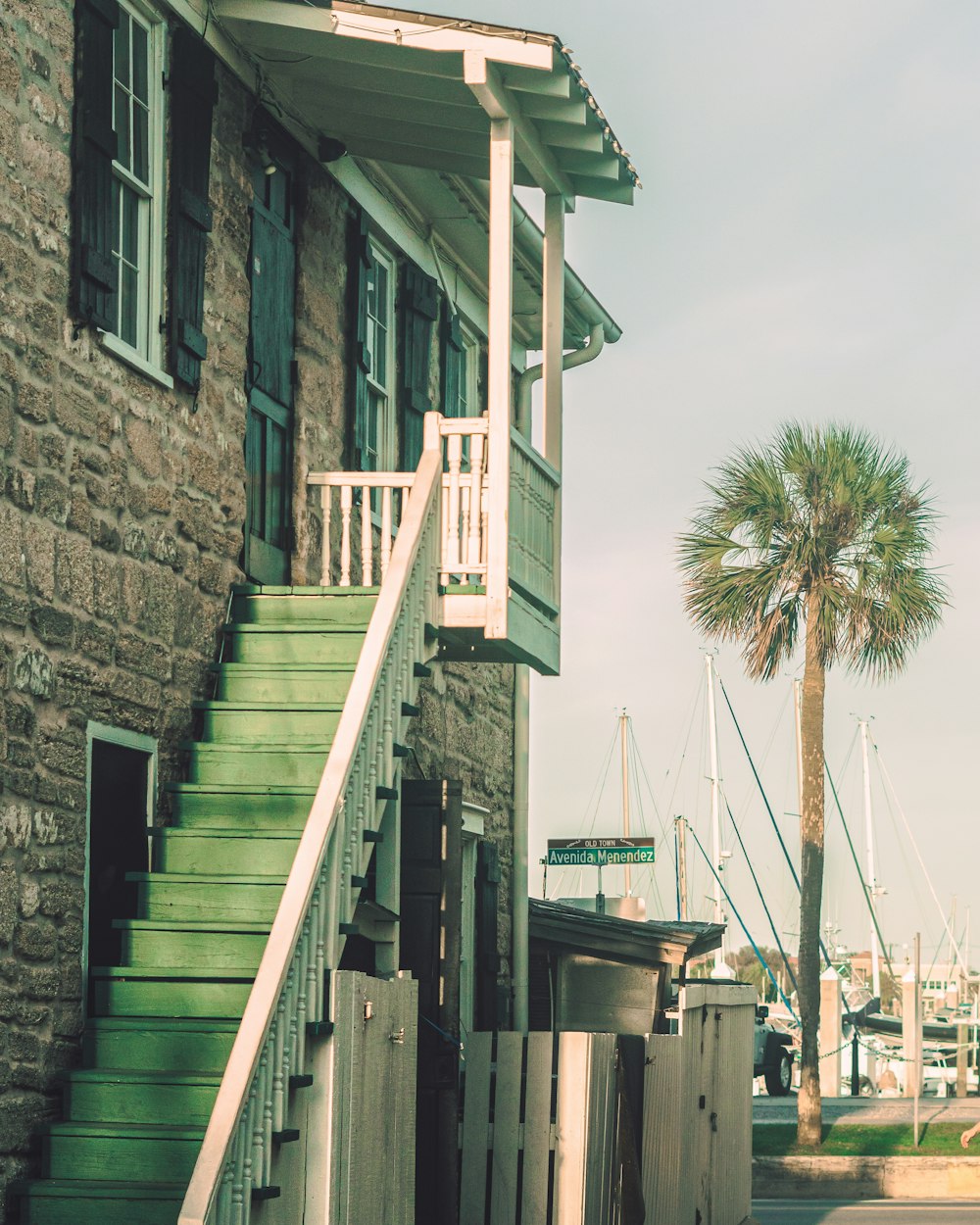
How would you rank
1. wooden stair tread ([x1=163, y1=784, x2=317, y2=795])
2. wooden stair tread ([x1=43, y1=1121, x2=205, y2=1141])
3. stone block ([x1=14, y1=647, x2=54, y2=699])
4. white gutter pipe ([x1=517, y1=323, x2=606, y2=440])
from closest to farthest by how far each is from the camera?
1. wooden stair tread ([x1=43, y1=1121, x2=205, y2=1141])
2. stone block ([x1=14, y1=647, x2=54, y2=699])
3. wooden stair tread ([x1=163, y1=784, x2=317, y2=795])
4. white gutter pipe ([x1=517, y1=323, x2=606, y2=440])

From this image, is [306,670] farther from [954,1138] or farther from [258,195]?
[954,1138]

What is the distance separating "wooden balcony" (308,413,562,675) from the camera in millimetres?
10492

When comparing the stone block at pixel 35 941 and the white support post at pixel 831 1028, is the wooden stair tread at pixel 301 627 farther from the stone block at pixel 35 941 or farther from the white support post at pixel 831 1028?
the white support post at pixel 831 1028

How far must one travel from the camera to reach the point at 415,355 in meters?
13.9

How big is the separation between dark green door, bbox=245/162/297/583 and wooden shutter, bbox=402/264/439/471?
6.97 feet

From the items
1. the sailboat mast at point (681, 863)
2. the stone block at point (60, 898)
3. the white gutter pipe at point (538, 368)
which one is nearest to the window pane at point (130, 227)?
the stone block at point (60, 898)

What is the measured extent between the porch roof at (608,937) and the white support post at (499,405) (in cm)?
844

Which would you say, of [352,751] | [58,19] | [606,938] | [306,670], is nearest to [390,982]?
[352,751]

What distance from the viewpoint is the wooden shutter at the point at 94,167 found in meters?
8.90

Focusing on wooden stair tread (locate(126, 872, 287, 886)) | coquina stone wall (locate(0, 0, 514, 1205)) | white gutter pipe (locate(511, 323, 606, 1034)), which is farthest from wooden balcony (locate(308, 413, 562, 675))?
white gutter pipe (locate(511, 323, 606, 1034))

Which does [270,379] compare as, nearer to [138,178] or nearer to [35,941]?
[138,178]

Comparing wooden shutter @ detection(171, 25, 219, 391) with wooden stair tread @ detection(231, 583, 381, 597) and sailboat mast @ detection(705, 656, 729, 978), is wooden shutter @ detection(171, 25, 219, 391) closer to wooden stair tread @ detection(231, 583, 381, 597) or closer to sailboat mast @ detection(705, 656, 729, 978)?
wooden stair tread @ detection(231, 583, 381, 597)

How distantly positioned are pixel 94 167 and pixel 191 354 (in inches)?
50.1

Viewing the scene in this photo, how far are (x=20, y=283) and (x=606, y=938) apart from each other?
11623 millimetres
